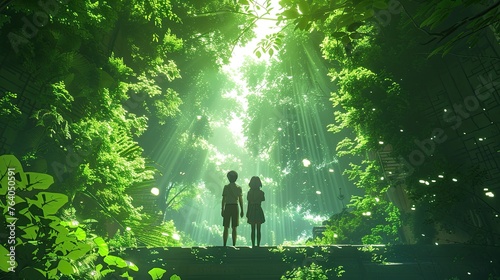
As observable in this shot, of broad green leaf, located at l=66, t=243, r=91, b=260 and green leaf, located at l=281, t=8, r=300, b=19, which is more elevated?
green leaf, located at l=281, t=8, r=300, b=19

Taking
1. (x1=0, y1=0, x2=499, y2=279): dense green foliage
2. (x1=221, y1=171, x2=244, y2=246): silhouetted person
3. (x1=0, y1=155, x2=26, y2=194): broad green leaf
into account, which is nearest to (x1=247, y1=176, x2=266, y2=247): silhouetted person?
(x1=221, y1=171, x2=244, y2=246): silhouetted person

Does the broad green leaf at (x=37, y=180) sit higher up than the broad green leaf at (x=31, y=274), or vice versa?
the broad green leaf at (x=37, y=180)

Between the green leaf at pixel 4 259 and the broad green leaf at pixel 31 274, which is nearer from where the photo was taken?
the green leaf at pixel 4 259

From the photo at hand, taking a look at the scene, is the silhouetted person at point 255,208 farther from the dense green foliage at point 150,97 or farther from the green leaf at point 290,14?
the green leaf at point 290,14

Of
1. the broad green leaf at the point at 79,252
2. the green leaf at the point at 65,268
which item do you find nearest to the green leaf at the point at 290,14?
the broad green leaf at the point at 79,252

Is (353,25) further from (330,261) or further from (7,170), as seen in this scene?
(330,261)

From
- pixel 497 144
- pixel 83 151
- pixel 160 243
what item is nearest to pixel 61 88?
pixel 83 151

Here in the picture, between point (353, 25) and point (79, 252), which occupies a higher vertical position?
point (353, 25)

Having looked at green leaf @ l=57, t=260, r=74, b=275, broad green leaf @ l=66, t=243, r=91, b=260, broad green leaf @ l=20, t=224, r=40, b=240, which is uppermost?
broad green leaf @ l=20, t=224, r=40, b=240

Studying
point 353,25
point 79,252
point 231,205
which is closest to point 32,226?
point 79,252

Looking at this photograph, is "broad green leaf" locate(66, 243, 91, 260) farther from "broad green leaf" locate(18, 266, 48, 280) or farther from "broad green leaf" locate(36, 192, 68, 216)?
"broad green leaf" locate(36, 192, 68, 216)

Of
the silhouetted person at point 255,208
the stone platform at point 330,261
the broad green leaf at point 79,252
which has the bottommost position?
the broad green leaf at point 79,252

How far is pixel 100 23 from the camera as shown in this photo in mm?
5488

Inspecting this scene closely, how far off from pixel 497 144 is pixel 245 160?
35705mm
